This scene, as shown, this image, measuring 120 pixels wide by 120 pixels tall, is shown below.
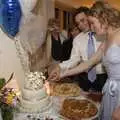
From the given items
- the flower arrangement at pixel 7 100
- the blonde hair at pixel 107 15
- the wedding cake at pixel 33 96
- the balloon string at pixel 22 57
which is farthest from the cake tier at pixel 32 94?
the blonde hair at pixel 107 15

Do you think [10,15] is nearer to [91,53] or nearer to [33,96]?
[33,96]

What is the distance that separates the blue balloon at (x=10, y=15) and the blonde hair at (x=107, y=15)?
0.48 meters

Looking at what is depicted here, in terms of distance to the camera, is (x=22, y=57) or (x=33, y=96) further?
(x=22, y=57)

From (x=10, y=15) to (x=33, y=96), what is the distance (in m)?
0.53

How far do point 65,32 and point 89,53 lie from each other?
3.40 ft

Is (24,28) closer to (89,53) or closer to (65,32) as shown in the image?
(89,53)

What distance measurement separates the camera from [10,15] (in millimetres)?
1859

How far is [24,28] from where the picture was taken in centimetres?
220

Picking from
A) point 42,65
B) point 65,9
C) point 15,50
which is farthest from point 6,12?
point 65,9

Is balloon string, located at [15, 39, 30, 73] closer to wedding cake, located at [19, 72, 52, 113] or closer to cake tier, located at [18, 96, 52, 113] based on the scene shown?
wedding cake, located at [19, 72, 52, 113]

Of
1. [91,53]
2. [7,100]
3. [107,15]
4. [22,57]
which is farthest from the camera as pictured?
[91,53]

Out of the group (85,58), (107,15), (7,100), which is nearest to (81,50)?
(85,58)

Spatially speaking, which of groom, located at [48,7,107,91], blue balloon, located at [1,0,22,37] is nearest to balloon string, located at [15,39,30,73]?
blue balloon, located at [1,0,22,37]

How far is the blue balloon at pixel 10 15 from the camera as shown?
1.83 metres
